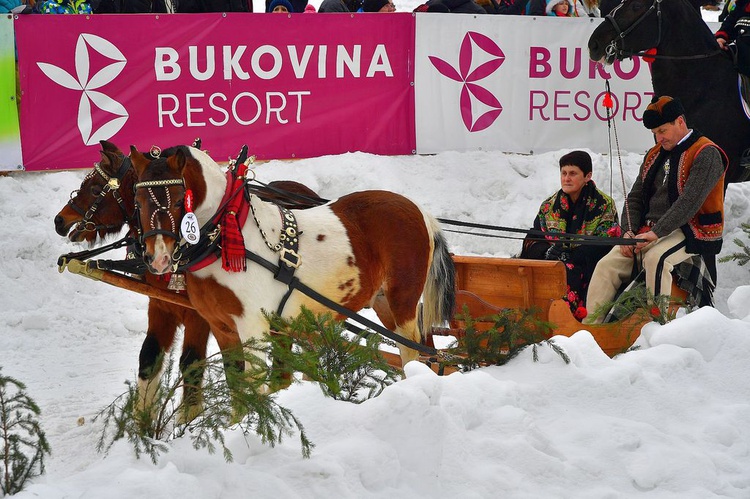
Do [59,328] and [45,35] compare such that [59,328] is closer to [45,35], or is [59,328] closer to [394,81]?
[45,35]

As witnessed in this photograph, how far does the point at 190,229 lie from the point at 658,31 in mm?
5767

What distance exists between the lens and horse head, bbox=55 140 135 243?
5.92 meters

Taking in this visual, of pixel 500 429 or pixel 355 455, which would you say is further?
pixel 500 429

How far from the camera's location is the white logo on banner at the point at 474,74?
11.4 meters

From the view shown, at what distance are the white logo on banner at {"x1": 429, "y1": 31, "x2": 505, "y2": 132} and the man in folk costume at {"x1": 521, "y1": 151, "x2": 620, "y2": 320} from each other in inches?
180

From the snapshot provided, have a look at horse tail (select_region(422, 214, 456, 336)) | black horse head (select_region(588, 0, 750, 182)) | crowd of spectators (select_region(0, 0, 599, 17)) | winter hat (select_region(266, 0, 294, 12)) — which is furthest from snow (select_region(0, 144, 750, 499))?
winter hat (select_region(266, 0, 294, 12))

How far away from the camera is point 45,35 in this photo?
9.94m

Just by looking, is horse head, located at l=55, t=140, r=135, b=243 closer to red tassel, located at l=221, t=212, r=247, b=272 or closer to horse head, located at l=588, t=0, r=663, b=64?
red tassel, located at l=221, t=212, r=247, b=272

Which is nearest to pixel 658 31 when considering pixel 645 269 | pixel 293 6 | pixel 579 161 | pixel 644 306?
pixel 579 161

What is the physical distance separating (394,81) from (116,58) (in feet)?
10.5

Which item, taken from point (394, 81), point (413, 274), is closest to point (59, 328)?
point (413, 274)

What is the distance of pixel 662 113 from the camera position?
6.62m

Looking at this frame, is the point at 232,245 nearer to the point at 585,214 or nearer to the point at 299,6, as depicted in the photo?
the point at 585,214

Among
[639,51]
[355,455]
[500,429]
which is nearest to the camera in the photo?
[355,455]
